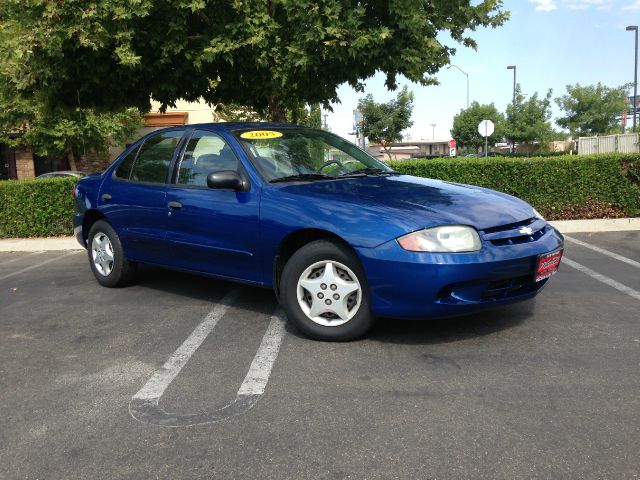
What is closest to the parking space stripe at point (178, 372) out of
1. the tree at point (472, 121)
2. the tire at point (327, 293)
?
the tire at point (327, 293)

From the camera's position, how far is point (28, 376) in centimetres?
365

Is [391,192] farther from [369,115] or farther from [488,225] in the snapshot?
[369,115]

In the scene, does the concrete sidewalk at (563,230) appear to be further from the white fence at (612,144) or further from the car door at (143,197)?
the white fence at (612,144)

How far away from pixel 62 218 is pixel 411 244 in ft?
25.8

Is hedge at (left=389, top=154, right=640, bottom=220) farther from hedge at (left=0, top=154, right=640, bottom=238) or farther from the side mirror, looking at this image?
the side mirror

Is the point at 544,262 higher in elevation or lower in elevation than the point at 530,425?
higher

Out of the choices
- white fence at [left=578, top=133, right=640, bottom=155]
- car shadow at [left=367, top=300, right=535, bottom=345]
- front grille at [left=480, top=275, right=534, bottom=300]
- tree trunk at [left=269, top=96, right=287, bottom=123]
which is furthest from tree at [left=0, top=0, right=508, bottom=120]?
white fence at [left=578, top=133, right=640, bottom=155]

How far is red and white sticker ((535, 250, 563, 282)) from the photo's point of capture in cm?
395

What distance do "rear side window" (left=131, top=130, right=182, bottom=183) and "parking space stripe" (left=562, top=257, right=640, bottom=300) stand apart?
4190 mm

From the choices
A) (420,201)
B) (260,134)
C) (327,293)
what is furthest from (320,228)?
(260,134)

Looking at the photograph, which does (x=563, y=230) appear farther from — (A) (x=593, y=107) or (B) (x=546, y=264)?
(A) (x=593, y=107)

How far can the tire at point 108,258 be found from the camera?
18.7ft

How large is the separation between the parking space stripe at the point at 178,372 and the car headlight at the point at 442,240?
1.15 metres

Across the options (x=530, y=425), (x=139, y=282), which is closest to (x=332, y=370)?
(x=530, y=425)
